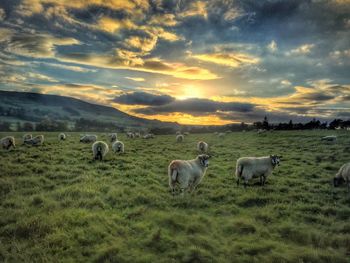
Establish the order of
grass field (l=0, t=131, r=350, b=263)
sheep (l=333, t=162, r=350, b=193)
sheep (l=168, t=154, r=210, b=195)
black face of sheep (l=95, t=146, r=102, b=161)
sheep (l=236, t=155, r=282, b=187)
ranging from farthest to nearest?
black face of sheep (l=95, t=146, r=102, b=161) < sheep (l=236, t=155, r=282, b=187) < sheep (l=333, t=162, r=350, b=193) < sheep (l=168, t=154, r=210, b=195) < grass field (l=0, t=131, r=350, b=263)

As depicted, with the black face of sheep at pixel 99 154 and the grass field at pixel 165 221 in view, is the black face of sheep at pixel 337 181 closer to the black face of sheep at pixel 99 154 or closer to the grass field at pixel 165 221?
the grass field at pixel 165 221

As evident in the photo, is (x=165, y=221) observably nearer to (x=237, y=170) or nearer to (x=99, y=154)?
(x=237, y=170)

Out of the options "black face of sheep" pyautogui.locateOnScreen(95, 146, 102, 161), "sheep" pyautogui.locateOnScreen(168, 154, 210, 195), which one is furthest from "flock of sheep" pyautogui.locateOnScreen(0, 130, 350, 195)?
"black face of sheep" pyautogui.locateOnScreen(95, 146, 102, 161)

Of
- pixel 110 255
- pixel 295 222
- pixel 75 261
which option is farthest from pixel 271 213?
pixel 75 261

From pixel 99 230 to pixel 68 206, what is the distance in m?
3.01

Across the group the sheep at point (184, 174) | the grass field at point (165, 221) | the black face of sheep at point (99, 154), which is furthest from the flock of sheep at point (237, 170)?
the black face of sheep at point (99, 154)

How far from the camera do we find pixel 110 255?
25.8 feet

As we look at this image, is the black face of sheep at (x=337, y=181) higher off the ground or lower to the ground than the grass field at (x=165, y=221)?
higher

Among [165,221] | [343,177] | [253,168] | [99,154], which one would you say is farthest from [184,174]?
[99,154]

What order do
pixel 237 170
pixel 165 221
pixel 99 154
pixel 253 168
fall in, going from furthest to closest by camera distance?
pixel 99 154 < pixel 237 170 < pixel 253 168 < pixel 165 221

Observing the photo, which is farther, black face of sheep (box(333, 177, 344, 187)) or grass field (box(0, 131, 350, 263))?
black face of sheep (box(333, 177, 344, 187))

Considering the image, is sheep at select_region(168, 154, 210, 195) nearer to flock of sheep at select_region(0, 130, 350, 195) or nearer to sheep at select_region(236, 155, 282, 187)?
flock of sheep at select_region(0, 130, 350, 195)

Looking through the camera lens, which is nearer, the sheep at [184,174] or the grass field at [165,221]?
the grass field at [165,221]

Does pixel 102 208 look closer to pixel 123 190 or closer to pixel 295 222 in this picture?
pixel 123 190
